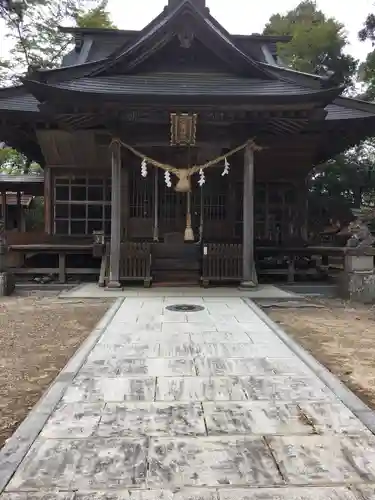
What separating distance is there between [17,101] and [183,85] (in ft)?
15.0

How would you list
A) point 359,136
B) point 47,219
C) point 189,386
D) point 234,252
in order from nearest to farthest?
point 189,386 < point 234,252 < point 359,136 < point 47,219

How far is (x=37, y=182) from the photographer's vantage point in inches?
624

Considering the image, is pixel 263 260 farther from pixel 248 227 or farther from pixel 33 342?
pixel 33 342

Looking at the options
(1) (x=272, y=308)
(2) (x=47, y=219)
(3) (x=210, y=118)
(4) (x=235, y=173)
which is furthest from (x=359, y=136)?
(2) (x=47, y=219)

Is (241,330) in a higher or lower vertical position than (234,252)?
lower

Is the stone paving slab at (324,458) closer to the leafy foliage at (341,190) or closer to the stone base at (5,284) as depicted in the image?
the stone base at (5,284)

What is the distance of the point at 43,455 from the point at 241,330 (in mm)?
4229

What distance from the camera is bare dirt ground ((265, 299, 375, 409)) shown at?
4664 millimetres

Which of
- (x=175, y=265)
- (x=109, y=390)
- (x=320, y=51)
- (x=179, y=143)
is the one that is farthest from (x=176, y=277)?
(x=320, y=51)

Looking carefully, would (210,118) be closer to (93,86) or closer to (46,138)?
(93,86)

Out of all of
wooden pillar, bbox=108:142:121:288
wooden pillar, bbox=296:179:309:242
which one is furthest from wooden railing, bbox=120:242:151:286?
wooden pillar, bbox=296:179:309:242

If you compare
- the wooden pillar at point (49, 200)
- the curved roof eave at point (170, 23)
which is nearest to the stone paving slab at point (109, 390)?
the curved roof eave at point (170, 23)

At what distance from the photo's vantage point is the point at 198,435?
126 inches

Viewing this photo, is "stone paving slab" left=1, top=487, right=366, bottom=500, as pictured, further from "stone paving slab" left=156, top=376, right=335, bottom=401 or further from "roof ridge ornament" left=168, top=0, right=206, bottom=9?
"roof ridge ornament" left=168, top=0, right=206, bottom=9
